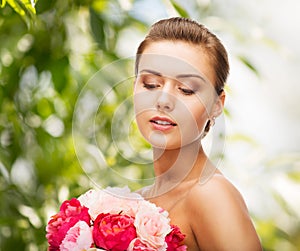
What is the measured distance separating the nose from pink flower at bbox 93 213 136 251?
0.42 ft

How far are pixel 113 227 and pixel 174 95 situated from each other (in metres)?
0.16

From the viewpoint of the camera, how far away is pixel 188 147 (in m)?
0.76

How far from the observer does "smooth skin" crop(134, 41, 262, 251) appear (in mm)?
724

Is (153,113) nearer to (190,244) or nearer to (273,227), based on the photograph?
(190,244)

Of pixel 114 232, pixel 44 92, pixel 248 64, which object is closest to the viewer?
pixel 114 232

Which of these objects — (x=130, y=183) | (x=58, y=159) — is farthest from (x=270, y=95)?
(x=130, y=183)

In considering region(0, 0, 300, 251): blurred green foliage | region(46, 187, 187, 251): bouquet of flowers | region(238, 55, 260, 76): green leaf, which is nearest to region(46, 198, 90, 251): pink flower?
region(46, 187, 187, 251): bouquet of flowers

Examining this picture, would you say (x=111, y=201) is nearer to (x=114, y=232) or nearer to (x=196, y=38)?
(x=114, y=232)

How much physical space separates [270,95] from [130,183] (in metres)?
1.41

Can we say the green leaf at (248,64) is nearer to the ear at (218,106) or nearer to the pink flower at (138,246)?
the ear at (218,106)

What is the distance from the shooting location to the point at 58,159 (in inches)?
54.1

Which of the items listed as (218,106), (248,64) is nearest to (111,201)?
(218,106)

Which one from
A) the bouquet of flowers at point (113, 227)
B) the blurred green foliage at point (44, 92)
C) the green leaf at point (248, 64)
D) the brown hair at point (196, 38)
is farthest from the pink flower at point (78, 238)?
the green leaf at point (248, 64)

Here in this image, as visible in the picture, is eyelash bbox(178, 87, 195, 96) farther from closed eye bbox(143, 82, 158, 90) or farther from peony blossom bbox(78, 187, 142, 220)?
peony blossom bbox(78, 187, 142, 220)
